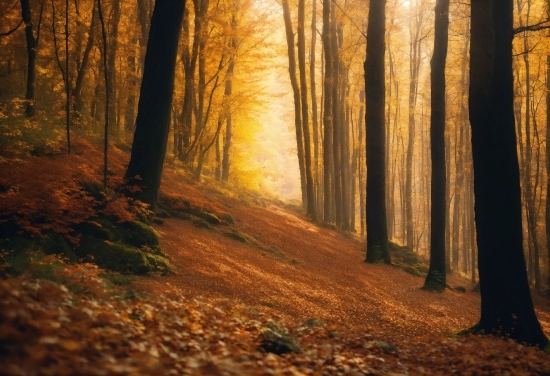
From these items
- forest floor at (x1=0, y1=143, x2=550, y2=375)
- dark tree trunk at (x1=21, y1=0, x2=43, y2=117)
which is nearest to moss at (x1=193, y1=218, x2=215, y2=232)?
forest floor at (x1=0, y1=143, x2=550, y2=375)

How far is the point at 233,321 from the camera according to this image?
5.51 m

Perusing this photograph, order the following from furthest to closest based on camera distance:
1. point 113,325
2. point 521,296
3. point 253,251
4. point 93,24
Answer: point 93,24 → point 253,251 → point 521,296 → point 113,325

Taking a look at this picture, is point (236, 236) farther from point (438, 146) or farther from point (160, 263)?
point (438, 146)

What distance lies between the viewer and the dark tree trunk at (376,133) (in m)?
14.0

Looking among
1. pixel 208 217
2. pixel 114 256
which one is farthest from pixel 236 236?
pixel 114 256

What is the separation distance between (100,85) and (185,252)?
12059 mm

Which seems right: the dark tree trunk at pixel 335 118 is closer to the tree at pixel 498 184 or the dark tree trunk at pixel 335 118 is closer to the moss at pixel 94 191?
the moss at pixel 94 191

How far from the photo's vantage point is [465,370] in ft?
A: 15.8

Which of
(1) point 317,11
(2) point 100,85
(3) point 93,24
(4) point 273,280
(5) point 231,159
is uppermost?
(1) point 317,11

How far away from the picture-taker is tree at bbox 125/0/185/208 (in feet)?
32.6

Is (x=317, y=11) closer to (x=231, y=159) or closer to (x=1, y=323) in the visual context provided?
(x=231, y=159)

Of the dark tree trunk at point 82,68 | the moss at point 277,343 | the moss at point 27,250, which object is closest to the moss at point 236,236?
the moss at point 27,250

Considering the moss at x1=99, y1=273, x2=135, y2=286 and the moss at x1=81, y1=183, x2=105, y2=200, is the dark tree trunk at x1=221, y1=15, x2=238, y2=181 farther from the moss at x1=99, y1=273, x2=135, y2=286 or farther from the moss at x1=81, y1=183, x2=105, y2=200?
the moss at x1=99, y1=273, x2=135, y2=286


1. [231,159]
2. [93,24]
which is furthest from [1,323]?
Result: [231,159]
